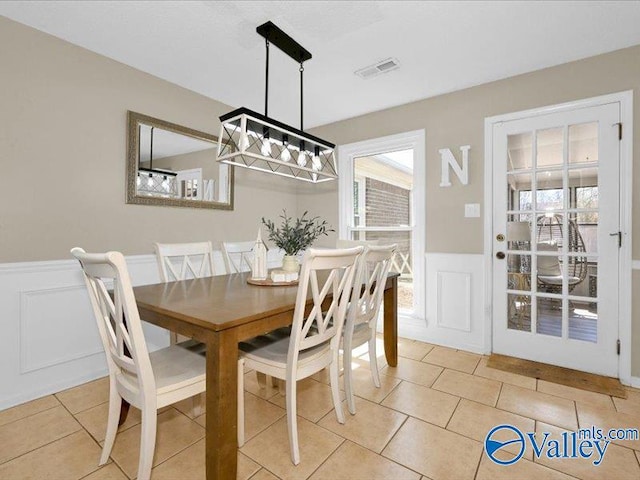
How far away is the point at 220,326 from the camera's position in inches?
46.5

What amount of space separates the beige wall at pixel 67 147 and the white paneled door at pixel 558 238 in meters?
2.96

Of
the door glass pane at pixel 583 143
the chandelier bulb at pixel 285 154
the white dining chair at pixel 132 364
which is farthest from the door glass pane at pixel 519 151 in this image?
the white dining chair at pixel 132 364

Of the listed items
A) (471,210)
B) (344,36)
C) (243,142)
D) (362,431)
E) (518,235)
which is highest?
(344,36)

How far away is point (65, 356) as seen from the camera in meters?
2.20

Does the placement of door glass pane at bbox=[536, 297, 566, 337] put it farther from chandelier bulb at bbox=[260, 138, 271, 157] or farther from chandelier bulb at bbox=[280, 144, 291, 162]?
chandelier bulb at bbox=[260, 138, 271, 157]

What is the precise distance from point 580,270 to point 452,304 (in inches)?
39.7

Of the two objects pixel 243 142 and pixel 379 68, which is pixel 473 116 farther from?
pixel 243 142

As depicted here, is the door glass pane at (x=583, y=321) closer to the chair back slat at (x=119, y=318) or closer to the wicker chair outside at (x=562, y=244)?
the wicker chair outside at (x=562, y=244)

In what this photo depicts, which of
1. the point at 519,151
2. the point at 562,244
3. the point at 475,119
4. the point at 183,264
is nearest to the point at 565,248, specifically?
the point at 562,244

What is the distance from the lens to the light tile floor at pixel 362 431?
1446 mm

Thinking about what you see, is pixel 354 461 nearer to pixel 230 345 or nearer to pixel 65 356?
pixel 230 345

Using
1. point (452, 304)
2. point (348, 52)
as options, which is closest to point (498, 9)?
point (348, 52)

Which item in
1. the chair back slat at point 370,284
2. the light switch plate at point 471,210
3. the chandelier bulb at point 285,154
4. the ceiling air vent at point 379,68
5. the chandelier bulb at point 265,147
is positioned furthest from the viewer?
the light switch plate at point 471,210

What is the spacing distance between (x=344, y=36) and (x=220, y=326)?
6.61 feet
